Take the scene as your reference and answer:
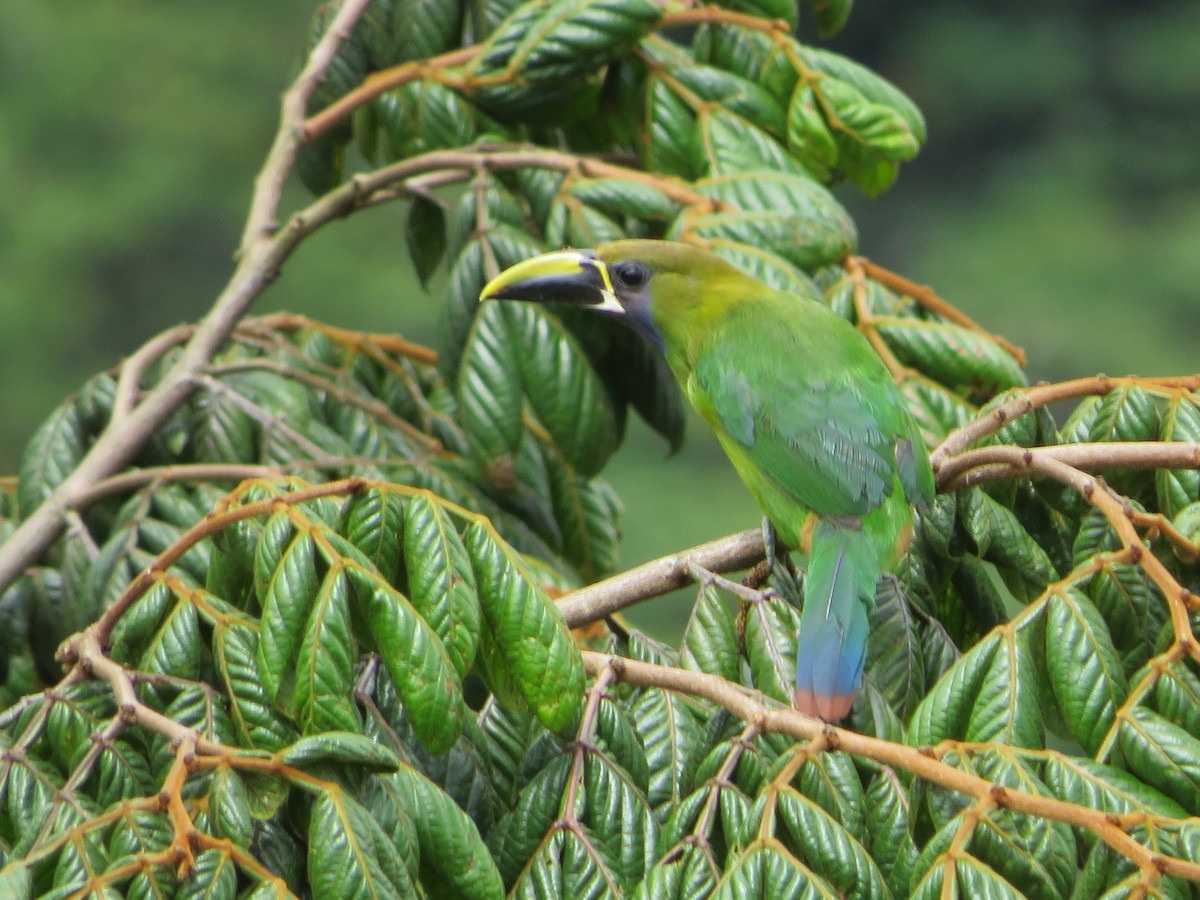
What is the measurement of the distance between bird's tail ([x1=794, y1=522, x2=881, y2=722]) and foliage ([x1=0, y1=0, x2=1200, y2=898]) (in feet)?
0.11

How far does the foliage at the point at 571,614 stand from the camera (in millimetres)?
1429

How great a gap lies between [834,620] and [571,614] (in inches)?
12.3

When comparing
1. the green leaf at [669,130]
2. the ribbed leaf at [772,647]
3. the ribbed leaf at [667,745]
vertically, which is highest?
the green leaf at [669,130]

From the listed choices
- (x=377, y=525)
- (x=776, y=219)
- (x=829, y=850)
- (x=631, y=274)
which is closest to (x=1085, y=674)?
(x=829, y=850)

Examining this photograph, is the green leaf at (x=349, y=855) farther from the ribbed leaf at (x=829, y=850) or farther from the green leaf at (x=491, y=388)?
the green leaf at (x=491, y=388)

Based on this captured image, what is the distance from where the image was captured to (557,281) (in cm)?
255

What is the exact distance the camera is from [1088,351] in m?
11.6

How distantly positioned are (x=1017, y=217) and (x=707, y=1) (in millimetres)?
10913

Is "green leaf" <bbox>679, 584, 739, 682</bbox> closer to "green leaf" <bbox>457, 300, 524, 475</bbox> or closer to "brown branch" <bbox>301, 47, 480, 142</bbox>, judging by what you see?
"green leaf" <bbox>457, 300, 524, 475</bbox>

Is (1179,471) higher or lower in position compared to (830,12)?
lower

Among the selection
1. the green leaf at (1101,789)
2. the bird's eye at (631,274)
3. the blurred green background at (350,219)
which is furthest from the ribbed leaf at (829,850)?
the blurred green background at (350,219)

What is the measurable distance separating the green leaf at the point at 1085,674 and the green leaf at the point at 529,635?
0.49m

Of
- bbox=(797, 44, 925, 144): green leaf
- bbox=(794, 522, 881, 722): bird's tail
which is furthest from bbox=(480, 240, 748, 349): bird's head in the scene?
bbox=(794, 522, 881, 722): bird's tail

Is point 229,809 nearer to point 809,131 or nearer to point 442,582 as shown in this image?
point 442,582
